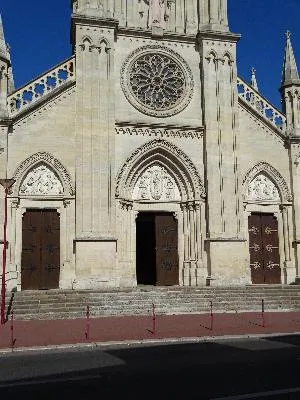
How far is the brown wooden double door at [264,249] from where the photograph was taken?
79.8 feet

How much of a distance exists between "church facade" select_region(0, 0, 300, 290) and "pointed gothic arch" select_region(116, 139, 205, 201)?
6cm

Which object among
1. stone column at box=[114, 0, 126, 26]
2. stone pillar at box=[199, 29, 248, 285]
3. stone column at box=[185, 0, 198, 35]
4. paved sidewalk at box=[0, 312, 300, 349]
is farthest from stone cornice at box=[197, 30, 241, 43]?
paved sidewalk at box=[0, 312, 300, 349]

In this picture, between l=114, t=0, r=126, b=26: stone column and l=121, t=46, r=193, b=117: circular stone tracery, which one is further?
l=114, t=0, r=126, b=26: stone column

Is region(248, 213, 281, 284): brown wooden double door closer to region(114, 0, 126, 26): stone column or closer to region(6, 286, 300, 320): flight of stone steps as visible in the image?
region(6, 286, 300, 320): flight of stone steps

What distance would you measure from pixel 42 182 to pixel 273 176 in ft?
38.7

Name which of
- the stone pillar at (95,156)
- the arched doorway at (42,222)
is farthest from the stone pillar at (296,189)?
the arched doorway at (42,222)

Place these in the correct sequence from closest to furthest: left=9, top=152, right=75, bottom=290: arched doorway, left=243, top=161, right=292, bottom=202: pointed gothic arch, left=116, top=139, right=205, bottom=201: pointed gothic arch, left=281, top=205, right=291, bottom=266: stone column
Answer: left=9, top=152, right=75, bottom=290: arched doorway, left=116, top=139, right=205, bottom=201: pointed gothic arch, left=281, top=205, right=291, bottom=266: stone column, left=243, top=161, right=292, bottom=202: pointed gothic arch

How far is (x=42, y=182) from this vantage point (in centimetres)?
2217

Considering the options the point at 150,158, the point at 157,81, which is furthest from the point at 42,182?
the point at 157,81

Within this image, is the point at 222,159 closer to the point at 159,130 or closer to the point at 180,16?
the point at 159,130

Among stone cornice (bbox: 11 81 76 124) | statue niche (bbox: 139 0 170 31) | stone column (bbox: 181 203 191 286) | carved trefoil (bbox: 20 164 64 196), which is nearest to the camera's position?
stone cornice (bbox: 11 81 76 124)

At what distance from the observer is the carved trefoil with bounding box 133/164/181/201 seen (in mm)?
23766

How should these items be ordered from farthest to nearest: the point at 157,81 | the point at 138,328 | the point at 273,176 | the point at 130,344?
the point at 273,176
the point at 157,81
the point at 138,328
the point at 130,344

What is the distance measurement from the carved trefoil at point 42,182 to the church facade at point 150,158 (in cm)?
5
